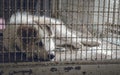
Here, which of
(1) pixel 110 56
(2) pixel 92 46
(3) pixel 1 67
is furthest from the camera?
(2) pixel 92 46

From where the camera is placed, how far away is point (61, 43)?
186 inches

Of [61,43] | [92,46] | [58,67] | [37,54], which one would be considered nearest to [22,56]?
[37,54]

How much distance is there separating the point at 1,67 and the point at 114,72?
1703 millimetres

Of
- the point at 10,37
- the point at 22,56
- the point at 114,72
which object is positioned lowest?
the point at 114,72

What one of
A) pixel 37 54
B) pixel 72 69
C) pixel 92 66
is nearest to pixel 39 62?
pixel 37 54

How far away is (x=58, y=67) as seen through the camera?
3.84 metres

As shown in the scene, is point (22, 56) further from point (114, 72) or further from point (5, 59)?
point (114, 72)

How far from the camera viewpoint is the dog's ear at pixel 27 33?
4.02m

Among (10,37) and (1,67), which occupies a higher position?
(10,37)

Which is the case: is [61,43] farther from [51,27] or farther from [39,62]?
[39,62]

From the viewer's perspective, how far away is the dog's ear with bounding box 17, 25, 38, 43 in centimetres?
402

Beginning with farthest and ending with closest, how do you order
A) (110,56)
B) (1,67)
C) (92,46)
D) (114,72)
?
(92,46) < (110,56) < (114,72) < (1,67)

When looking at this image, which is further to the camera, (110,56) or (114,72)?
(110,56)

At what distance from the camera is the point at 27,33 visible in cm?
402
